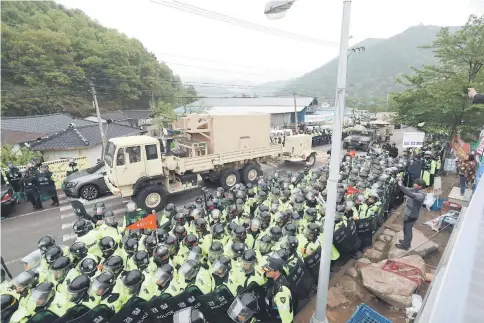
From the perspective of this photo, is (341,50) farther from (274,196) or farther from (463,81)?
(463,81)

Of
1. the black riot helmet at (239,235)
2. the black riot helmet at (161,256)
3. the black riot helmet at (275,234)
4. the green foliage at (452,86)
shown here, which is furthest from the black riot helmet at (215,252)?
the green foliage at (452,86)

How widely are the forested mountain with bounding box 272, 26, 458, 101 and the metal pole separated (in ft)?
235

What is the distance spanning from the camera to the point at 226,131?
1037 centimetres

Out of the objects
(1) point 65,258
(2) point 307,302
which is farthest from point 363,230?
(1) point 65,258

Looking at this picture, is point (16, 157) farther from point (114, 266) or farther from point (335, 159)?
point (335, 159)

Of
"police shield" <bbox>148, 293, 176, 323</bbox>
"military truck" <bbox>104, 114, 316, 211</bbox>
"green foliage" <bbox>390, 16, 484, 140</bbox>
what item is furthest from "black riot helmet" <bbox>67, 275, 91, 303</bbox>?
"green foliage" <bbox>390, 16, 484, 140</bbox>

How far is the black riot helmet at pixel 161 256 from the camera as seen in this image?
3.88 m

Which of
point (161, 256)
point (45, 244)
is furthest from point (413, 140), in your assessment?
point (45, 244)

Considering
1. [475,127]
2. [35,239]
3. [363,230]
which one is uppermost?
[475,127]

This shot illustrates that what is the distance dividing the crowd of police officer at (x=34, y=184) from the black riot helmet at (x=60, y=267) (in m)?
6.69

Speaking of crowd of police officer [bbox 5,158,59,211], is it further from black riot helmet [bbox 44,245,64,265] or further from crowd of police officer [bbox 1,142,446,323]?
black riot helmet [bbox 44,245,64,265]

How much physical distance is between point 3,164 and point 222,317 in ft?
41.4

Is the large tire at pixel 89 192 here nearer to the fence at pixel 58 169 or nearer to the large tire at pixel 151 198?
the large tire at pixel 151 198

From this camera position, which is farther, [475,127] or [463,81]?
[475,127]
